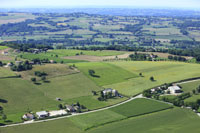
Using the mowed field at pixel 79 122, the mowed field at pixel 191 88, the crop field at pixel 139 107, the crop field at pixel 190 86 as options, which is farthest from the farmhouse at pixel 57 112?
the crop field at pixel 190 86

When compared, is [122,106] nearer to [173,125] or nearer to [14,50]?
[173,125]

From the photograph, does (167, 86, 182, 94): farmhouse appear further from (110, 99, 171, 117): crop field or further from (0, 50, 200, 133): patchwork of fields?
(110, 99, 171, 117): crop field

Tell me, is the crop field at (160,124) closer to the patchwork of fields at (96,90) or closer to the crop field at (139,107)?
the patchwork of fields at (96,90)

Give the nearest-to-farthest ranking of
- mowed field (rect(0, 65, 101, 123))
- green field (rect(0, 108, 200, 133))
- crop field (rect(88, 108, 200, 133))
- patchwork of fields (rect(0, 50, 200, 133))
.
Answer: green field (rect(0, 108, 200, 133)) < crop field (rect(88, 108, 200, 133)) < patchwork of fields (rect(0, 50, 200, 133)) < mowed field (rect(0, 65, 101, 123))

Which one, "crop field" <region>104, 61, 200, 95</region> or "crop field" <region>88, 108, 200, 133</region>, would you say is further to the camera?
"crop field" <region>104, 61, 200, 95</region>

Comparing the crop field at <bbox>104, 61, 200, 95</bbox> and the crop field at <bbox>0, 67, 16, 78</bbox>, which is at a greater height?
the crop field at <bbox>0, 67, 16, 78</bbox>

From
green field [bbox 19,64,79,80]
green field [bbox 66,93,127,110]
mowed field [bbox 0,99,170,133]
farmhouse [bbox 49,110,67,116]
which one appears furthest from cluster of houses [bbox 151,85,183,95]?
farmhouse [bbox 49,110,67,116]

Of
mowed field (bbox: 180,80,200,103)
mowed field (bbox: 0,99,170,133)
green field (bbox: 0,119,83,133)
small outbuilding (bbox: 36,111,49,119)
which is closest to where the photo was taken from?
green field (bbox: 0,119,83,133)
